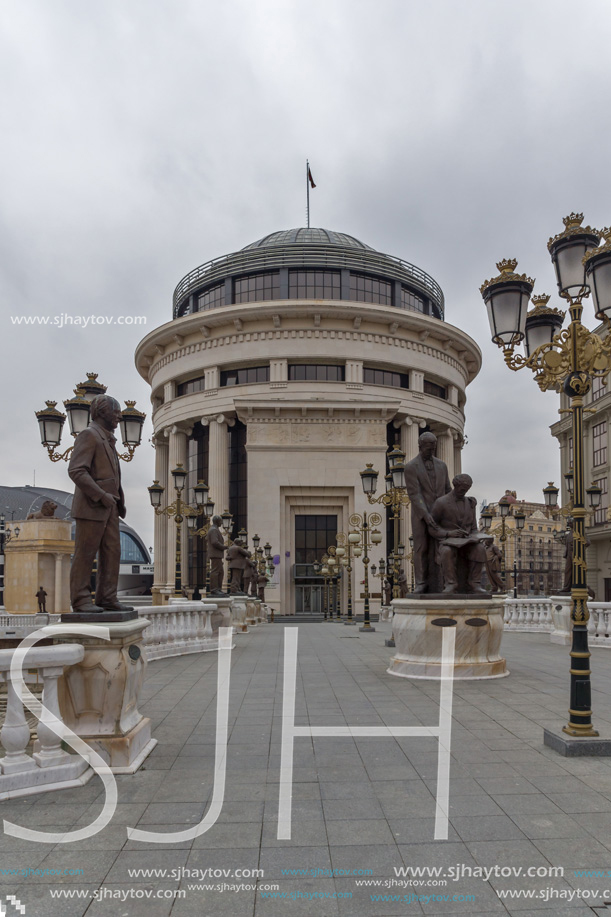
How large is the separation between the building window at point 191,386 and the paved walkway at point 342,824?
47.4 metres

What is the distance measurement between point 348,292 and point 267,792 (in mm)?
51153

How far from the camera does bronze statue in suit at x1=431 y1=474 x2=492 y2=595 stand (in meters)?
10.8

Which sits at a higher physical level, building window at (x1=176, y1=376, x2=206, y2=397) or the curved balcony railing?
the curved balcony railing

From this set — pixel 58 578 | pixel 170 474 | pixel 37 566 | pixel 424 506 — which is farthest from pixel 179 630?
pixel 170 474

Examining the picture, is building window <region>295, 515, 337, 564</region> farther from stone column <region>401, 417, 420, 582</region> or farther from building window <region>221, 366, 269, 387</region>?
building window <region>221, 366, 269, 387</region>

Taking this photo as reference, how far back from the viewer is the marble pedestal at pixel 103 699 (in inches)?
217

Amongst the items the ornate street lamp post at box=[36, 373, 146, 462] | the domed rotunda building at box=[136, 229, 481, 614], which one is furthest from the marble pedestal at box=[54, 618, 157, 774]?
the domed rotunda building at box=[136, 229, 481, 614]

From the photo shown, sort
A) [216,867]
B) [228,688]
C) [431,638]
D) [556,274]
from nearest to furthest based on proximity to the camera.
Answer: [216,867], [556,274], [228,688], [431,638]

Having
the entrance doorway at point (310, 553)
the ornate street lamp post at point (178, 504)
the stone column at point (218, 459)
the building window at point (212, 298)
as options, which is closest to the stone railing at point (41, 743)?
the ornate street lamp post at point (178, 504)

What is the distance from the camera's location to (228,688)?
9.66 m

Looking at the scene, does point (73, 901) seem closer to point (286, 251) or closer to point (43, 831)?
point (43, 831)

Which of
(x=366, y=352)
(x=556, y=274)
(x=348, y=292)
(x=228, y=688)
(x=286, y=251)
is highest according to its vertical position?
(x=286, y=251)

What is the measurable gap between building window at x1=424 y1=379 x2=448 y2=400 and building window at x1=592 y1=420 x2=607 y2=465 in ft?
42.9

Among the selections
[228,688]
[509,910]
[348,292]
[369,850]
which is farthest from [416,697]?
[348,292]
